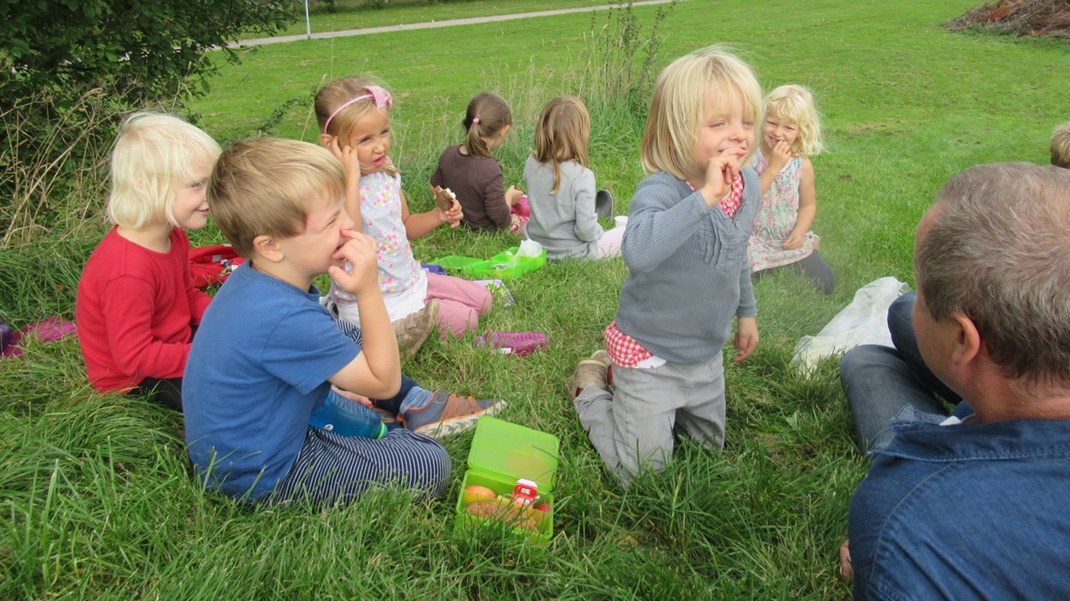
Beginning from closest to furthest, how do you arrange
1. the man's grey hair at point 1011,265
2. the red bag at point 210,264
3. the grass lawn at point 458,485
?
the man's grey hair at point 1011,265 < the grass lawn at point 458,485 < the red bag at point 210,264

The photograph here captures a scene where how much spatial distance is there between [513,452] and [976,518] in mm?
1523

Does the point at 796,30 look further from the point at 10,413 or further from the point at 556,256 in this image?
the point at 10,413

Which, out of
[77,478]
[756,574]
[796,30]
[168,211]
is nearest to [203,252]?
[168,211]

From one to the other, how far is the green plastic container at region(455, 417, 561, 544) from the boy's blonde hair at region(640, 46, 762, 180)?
1.05m

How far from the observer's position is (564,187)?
5.05m

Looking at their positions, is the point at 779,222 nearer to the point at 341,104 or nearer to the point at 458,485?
the point at 341,104

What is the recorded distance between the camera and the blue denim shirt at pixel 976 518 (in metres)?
1.35

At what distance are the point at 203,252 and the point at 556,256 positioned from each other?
7.08ft

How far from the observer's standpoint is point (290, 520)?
2.21 metres

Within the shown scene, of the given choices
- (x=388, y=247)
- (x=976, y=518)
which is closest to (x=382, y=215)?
(x=388, y=247)

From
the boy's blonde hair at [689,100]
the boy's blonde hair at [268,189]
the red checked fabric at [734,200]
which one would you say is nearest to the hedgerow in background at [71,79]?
the boy's blonde hair at [268,189]

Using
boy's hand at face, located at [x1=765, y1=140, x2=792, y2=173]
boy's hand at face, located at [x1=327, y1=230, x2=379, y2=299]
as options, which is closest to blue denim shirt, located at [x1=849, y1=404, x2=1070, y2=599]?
boy's hand at face, located at [x1=327, y1=230, x2=379, y2=299]

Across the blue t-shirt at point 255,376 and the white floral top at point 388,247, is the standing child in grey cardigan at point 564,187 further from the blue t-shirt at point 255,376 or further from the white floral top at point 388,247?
the blue t-shirt at point 255,376

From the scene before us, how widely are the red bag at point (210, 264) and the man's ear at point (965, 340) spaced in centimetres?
360
